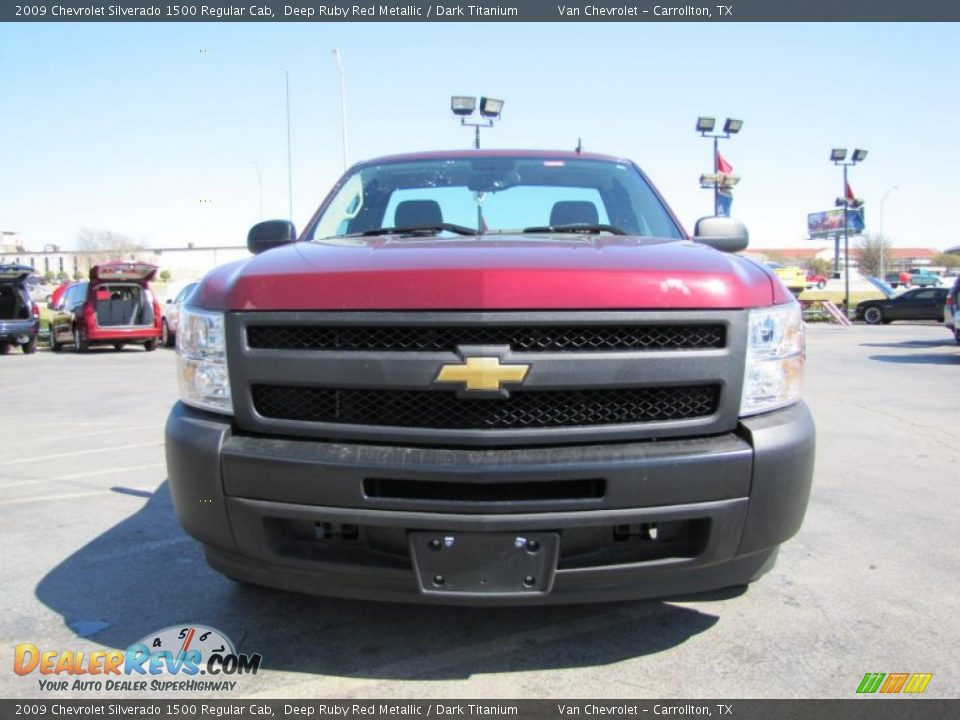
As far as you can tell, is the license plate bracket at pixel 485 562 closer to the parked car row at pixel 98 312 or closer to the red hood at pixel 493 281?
the red hood at pixel 493 281

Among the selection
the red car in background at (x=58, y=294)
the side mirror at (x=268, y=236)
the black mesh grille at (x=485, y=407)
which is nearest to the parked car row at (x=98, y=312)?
the red car in background at (x=58, y=294)

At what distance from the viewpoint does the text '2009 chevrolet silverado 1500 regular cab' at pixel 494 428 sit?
2301mm

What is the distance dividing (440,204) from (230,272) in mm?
1449

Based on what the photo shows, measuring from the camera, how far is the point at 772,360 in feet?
8.36

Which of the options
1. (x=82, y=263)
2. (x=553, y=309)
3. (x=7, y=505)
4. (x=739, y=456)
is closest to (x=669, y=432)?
(x=739, y=456)

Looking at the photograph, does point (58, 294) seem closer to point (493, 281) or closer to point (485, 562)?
point (493, 281)

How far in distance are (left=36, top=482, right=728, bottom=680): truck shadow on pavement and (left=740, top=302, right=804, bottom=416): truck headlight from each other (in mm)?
954

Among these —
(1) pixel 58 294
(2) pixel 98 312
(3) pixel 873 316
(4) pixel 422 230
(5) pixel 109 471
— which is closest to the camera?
(4) pixel 422 230

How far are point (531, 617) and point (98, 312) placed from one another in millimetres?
18341

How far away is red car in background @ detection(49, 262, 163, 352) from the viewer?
18078 mm

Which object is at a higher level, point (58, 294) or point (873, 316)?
point (58, 294)

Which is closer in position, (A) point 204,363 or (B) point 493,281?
(B) point 493,281

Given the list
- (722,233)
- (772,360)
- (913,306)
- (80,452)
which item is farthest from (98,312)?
(913,306)

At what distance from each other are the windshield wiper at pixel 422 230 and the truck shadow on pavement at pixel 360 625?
1.56 meters
